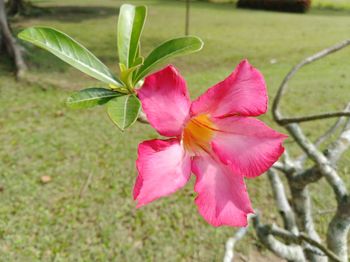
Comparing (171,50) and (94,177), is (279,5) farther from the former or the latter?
(171,50)

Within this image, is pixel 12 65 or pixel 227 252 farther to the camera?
pixel 12 65

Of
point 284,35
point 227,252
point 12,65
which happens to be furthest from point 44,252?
point 284,35

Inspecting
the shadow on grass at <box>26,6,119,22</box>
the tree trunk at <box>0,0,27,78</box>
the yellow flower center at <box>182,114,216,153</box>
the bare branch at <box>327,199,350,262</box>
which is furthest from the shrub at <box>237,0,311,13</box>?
the yellow flower center at <box>182,114,216,153</box>

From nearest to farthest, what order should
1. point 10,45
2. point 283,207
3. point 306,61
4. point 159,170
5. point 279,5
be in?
1. point 159,170
2. point 306,61
3. point 283,207
4. point 10,45
5. point 279,5

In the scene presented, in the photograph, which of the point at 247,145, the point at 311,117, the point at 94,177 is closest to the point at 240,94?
the point at 247,145

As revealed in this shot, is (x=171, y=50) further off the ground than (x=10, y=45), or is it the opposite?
(x=171, y=50)

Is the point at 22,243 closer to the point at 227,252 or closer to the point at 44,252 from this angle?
the point at 44,252

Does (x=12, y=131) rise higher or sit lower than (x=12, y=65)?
higher
